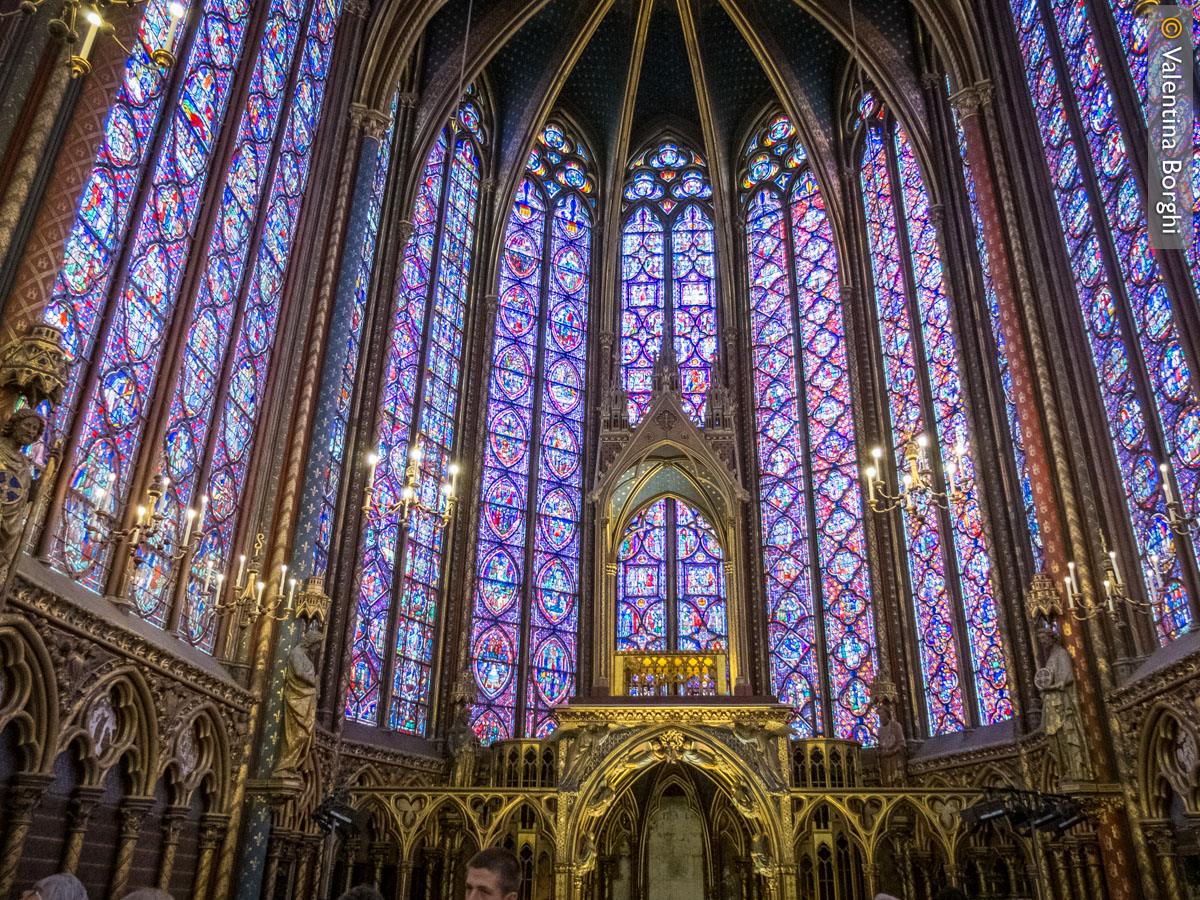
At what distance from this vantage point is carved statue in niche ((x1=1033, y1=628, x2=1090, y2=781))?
1120 centimetres

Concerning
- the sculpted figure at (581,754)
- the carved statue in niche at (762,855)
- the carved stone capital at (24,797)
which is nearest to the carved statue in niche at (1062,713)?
the carved statue in niche at (762,855)

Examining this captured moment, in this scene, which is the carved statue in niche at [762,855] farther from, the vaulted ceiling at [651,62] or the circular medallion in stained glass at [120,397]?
the vaulted ceiling at [651,62]

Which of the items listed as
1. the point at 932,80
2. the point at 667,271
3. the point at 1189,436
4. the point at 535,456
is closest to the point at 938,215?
the point at 932,80

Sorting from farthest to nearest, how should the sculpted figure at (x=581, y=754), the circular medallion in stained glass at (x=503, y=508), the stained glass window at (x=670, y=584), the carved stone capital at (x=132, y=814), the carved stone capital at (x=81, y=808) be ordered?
1. the circular medallion in stained glass at (x=503, y=508)
2. the stained glass window at (x=670, y=584)
3. the sculpted figure at (x=581, y=754)
4. the carved stone capital at (x=132, y=814)
5. the carved stone capital at (x=81, y=808)

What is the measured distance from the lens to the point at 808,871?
1393cm

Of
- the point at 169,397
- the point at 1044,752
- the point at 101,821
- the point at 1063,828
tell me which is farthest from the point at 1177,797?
the point at 169,397

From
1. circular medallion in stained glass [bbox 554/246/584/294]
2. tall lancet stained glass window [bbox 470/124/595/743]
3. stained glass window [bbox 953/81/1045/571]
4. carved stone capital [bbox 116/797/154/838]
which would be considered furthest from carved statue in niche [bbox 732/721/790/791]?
circular medallion in stained glass [bbox 554/246/584/294]

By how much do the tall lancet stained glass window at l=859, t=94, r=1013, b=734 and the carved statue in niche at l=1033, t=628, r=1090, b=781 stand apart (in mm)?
2684

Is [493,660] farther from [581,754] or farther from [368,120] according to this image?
[368,120]

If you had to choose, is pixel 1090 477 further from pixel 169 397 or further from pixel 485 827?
pixel 169 397

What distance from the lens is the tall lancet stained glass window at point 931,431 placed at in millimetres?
15727

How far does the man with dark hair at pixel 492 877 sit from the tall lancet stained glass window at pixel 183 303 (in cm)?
697

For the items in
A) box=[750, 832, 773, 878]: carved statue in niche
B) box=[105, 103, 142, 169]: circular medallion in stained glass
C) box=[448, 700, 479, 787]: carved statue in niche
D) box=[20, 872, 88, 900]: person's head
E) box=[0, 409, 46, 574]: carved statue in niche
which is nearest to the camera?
box=[20, 872, 88, 900]: person's head

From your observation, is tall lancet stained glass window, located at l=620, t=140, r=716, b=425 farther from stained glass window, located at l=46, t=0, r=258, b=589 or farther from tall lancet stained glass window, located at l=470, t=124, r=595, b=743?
stained glass window, located at l=46, t=0, r=258, b=589
